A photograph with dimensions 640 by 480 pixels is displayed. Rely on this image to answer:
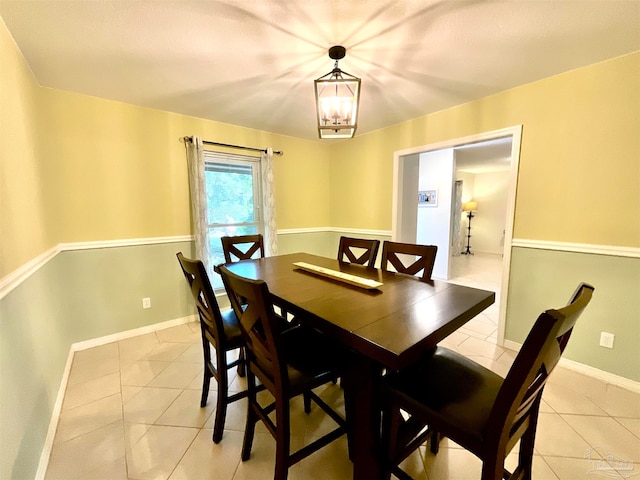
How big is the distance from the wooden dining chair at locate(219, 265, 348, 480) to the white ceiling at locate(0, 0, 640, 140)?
55.5 inches

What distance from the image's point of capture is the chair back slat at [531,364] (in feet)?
2.28

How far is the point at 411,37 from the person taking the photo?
1.59 metres

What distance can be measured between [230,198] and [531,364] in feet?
10.6

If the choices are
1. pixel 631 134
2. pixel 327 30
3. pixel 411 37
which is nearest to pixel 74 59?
pixel 327 30

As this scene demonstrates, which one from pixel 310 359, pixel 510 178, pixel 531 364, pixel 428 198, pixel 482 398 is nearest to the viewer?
pixel 531 364

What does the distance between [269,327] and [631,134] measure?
266cm

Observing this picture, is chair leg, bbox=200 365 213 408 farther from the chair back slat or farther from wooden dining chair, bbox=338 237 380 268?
the chair back slat

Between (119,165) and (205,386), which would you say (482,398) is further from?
(119,165)

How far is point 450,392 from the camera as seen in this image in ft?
3.40

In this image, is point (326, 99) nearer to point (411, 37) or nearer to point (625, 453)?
point (411, 37)

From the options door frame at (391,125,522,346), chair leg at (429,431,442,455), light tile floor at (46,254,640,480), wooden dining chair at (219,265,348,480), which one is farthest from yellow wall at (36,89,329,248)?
chair leg at (429,431,442,455)

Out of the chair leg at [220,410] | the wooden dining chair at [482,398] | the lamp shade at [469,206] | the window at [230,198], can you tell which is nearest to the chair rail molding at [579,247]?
the wooden dining chair at [482,398]

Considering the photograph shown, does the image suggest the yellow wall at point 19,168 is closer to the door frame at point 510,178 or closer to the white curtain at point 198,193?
the white curtain at point 198,193

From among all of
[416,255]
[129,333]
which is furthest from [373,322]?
[129,333]
